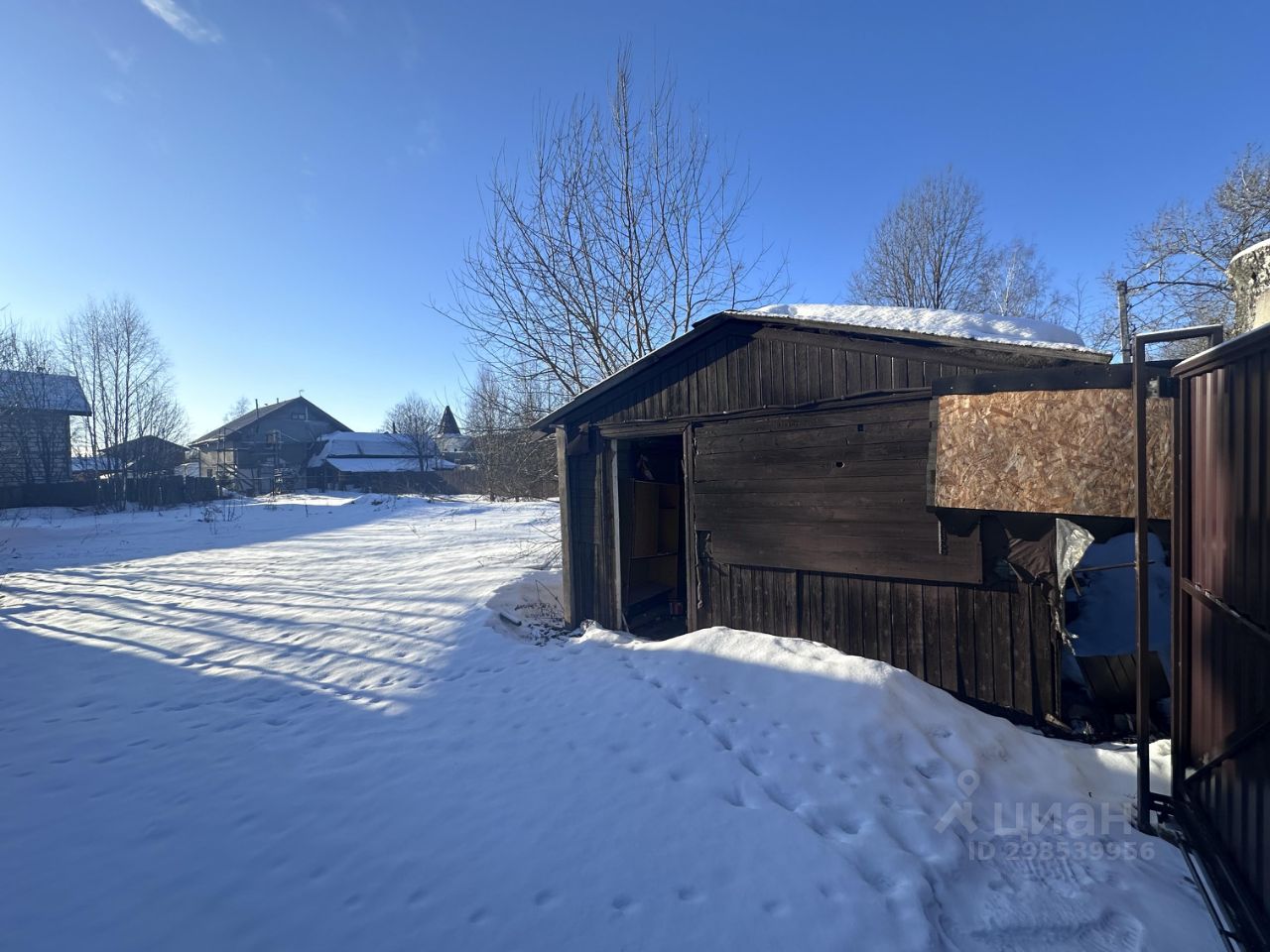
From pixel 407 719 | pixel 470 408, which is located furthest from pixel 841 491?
pixel 470 408

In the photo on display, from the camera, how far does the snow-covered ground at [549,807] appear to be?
227cm

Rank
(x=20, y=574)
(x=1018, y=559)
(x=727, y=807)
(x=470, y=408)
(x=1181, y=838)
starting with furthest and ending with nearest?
(x=470, y=408) → (x=20, y=574) → (x=1018, y=559) → (x=727, y=807) → (x=1181, y=838)

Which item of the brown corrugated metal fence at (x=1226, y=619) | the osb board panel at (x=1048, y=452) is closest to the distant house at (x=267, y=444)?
the osb board panel at (x=1048, y=452)

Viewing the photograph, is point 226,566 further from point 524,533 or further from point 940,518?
point 940,518

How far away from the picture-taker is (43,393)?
2784cm

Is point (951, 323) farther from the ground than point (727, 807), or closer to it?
farther from the ground

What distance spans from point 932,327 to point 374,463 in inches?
1876

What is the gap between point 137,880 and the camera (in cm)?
251

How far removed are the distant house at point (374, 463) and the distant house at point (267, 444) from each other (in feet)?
6.16

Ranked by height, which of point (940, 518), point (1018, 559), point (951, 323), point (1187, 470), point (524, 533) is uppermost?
point (951, 323)

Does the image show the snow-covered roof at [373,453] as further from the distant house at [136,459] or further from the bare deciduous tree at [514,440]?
the bare deciduous tree at [514,440]

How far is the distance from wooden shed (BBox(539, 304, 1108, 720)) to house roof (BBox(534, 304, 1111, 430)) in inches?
0.7

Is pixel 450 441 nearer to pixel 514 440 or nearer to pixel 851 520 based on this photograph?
pixel 514 440

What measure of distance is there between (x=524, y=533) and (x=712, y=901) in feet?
48.7
